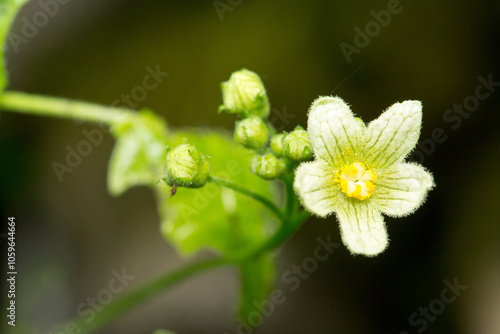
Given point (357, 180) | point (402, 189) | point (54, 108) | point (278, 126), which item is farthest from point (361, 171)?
point (54, 108)

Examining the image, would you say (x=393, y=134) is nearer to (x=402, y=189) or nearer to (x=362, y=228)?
(x=402, y=189)

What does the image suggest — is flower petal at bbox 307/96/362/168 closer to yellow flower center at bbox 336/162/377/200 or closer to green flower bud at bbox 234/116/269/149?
yellow flower center at bbox 336/162/377/200

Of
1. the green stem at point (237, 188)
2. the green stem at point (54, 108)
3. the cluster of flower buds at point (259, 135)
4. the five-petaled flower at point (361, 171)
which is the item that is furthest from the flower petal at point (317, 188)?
the green stem at point (54, 108)

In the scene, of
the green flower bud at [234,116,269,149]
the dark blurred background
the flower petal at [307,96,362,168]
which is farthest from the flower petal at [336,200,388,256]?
the dark blurred background

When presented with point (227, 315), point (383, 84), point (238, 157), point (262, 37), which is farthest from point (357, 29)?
point (227, 315)

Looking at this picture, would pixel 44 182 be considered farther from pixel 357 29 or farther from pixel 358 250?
Answer: pixel 358 250
